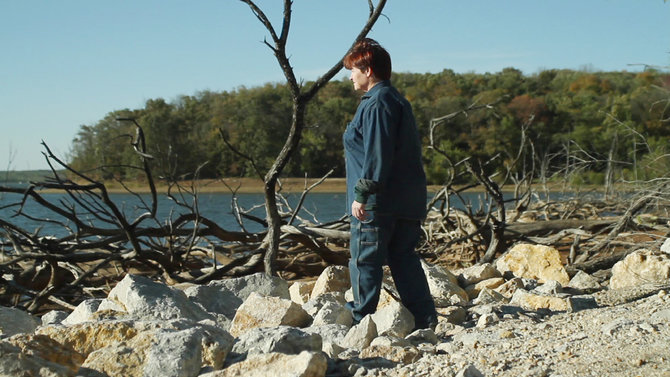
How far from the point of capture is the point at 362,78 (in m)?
4.00

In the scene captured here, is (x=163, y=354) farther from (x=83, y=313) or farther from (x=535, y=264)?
(x=535, y=264)

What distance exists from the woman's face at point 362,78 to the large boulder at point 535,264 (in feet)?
7.93

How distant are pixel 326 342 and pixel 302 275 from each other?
11.1 ft

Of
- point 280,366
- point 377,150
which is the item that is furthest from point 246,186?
point 280,366

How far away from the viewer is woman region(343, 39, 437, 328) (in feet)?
12.4

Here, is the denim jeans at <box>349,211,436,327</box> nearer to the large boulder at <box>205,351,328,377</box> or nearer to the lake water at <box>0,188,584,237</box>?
the large boulder at <box>205,351,328,377</box>

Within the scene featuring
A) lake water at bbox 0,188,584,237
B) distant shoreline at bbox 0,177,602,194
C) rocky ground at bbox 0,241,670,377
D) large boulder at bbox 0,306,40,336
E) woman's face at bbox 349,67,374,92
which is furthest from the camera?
lake water at bbox 0,188,584,237

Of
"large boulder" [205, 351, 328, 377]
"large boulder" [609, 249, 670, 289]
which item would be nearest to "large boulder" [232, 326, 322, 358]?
"large boulder" [205, 351, 328, 377]

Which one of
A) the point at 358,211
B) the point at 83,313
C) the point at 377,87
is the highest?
the point at 377,87

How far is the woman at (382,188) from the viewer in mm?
3779

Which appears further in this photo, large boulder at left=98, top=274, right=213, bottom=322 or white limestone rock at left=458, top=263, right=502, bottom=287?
white limestone rock at left=458, top=263, right=502, bottom=287

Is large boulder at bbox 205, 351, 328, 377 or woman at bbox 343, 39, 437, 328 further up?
woman at bbox 343, 39, 437, 328

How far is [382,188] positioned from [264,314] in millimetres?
896

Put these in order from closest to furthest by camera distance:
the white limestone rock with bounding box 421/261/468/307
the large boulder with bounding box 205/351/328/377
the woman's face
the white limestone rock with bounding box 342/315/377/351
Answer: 1. the large boulder with bounding box 205/351/328/377
2. the white limestone rock with bounding box 342/315/377/351
3. the woman's face
4. the white limestone rock with bounding box 421/261/468/307
